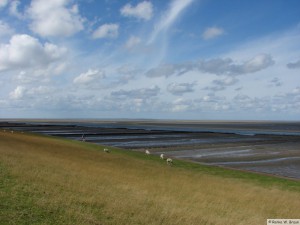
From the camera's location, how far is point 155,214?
46.8 feet

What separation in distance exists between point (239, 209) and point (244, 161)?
24776 millimetres

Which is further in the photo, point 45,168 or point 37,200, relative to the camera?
point 45,168

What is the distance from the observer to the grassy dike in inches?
510

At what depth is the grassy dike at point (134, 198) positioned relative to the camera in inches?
510

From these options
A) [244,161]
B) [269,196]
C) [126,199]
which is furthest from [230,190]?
[244,161]

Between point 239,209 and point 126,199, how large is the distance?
558 centimetres

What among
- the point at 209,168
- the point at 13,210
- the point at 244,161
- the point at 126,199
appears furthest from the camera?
the point at 244,161

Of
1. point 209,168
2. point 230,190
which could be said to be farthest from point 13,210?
point 209,168

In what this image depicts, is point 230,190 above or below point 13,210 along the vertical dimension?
below

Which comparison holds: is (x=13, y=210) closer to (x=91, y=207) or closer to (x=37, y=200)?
(x=37, y=200)

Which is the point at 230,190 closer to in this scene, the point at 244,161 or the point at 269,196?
the point at 269,196

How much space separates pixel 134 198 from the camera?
1697cm

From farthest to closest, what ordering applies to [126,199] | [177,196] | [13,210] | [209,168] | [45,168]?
[209,168], [45,168], [177,196], [126,199], [13,210]

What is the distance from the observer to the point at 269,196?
20922mm
